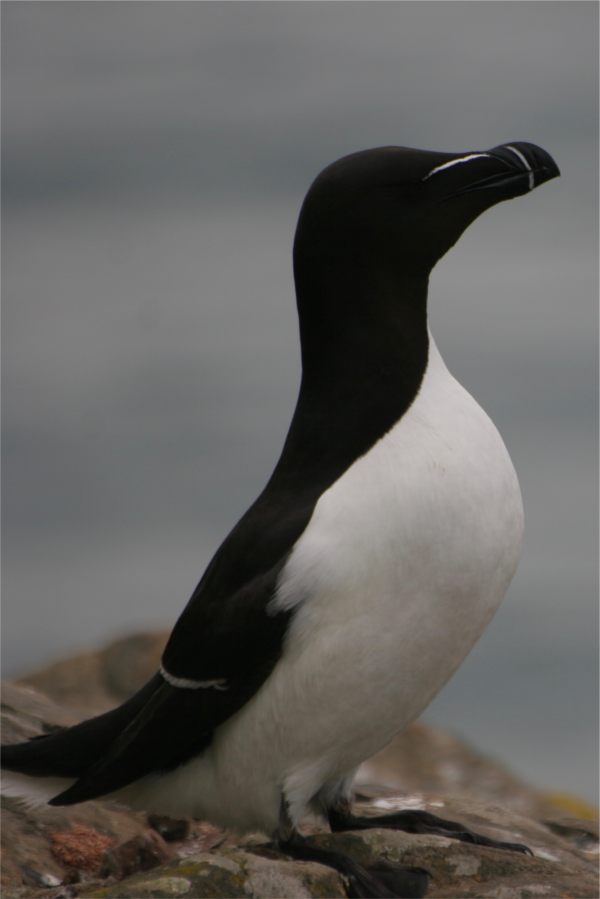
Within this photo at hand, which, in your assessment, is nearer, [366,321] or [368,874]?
[368,874]

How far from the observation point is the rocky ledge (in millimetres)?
6234

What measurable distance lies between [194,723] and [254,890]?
2.70 ft

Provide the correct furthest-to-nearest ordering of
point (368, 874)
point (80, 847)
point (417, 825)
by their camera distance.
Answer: point (80, 847), point (417, 825), point (368, 874)

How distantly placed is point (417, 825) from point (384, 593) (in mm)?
1324

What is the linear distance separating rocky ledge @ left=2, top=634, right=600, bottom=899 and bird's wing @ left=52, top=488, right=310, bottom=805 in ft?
1.38

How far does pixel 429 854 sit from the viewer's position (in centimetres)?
688

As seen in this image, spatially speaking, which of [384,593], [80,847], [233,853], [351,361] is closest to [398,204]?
[351,361]

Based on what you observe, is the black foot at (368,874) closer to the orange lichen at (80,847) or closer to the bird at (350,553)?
the bird at (350,553)

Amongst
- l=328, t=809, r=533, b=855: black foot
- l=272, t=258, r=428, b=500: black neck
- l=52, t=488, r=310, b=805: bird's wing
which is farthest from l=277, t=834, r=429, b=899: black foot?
l=272, t=258, r=428, b=500: black neck

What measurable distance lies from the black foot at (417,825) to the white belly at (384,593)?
0.36m

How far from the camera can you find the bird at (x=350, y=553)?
6391 mm

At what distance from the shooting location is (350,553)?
6332 mm

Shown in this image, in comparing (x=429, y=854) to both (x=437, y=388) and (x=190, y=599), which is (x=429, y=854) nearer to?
(x=190, y=599)

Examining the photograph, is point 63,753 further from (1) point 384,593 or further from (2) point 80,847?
(1) point 384,593
